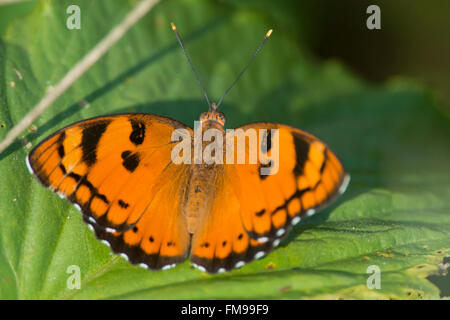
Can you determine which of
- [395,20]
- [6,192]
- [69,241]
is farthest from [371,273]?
[395,20]

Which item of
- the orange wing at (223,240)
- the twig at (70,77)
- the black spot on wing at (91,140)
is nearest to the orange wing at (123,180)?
the black spot on wing at (91,140)

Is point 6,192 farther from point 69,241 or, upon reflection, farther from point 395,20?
point 395,20

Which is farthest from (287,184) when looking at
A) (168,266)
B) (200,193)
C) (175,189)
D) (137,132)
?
(137,132)

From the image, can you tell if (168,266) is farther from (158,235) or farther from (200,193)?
(200,193)

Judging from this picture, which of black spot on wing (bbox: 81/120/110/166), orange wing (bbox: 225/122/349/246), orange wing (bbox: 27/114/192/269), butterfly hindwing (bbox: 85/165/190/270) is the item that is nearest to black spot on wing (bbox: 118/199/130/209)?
orange wing (bbox: 27/114/192/269)

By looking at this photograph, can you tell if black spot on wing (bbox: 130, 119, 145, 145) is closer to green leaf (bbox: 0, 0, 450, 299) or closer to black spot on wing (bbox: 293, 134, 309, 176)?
green leaf (bbox: 0, 0, 450, 299)

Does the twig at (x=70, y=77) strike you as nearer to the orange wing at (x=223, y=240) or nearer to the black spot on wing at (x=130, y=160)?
the black spot on wing at (x=130, y=160)
